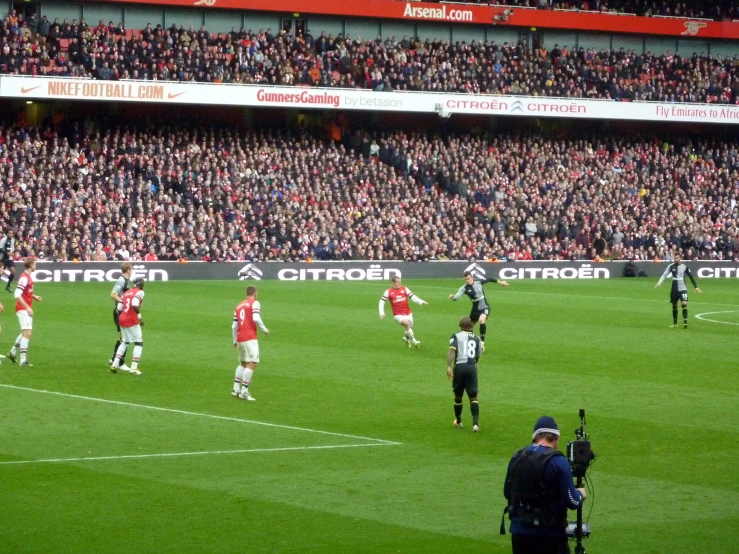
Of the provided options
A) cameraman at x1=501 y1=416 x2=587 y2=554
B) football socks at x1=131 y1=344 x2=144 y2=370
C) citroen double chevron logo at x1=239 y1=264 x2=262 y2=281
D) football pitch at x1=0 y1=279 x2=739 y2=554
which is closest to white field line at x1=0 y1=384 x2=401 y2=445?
football pitch at x1=0 y1=279 x2=739 y2=554

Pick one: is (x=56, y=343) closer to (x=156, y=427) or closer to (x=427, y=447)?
(x=156, y=427)

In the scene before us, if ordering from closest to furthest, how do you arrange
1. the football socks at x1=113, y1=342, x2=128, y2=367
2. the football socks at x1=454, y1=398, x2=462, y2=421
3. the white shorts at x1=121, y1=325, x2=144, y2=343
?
the football socks at x1=454, y1=398, x2=462, y2=421
the white shorts at x1=121, y1=325, x2=144, y2=343
the football socks at x1=113, y1=342, x2=128, y2=367

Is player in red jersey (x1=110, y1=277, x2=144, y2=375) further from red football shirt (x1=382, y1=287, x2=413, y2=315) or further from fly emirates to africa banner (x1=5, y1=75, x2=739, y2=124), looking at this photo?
fly emirates to africa banner (x1=5, y1=75, x2=739, y2=124)

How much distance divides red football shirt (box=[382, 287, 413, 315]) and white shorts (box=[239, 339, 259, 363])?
770 centimetres

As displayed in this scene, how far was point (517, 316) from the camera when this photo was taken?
113 ft

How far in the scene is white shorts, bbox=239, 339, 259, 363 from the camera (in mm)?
19453

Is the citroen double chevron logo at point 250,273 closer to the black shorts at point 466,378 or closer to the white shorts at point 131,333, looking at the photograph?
the white shorts at point 131,333

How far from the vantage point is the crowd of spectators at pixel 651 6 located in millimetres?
61531

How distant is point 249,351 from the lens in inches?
765

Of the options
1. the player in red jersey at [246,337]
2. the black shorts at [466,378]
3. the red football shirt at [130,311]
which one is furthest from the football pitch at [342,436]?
the red football shirt at [130,311]

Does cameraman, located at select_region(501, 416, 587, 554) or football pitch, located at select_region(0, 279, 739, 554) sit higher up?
cameraman, located at select_region(501, 416, 587, 554)

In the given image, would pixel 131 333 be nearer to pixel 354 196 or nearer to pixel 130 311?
pixel 130 311

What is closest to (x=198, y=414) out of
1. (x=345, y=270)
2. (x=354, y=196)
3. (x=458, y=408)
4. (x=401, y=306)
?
(x=458, y=408)

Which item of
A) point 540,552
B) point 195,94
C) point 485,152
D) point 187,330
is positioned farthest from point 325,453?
point 485,152
